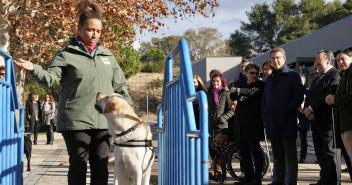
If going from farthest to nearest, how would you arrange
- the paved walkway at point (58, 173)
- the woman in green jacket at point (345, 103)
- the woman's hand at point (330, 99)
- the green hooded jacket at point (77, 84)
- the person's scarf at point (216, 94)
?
the person's scarf at point (216, 94) < the paved walkway at point (58, 173) < the woman's hand at point (330, 99) < the woman in green jacket at point (345, 103) < the green hooded jacket at point (77, 84)

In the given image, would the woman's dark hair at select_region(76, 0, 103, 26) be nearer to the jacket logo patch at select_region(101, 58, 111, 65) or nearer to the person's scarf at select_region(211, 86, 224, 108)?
the jacket logo patch at select_region(101, 58, 111, 65)

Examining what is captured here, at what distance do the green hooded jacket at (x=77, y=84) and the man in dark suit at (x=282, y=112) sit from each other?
9.80 feet

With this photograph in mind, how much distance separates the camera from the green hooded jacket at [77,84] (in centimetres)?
412

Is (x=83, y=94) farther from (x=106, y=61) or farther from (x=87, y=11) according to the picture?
(x=87, y=11)

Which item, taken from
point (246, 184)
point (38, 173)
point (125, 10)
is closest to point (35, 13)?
point (125, 10)

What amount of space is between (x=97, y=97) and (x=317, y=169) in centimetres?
618

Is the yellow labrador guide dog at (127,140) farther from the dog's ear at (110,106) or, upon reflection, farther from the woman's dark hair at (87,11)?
the woman's dark hair at (87,11)

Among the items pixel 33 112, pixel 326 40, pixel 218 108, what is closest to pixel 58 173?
pixel 218 108

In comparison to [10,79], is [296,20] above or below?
above

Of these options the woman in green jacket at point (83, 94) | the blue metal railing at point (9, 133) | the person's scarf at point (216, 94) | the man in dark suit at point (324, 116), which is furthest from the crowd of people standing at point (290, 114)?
the blue metal railing at point (9, 133)

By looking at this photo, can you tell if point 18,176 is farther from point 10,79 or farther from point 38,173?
point 38,173

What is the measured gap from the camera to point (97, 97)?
4180 mm

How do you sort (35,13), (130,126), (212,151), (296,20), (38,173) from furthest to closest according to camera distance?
(296,20), (35,13), (38,173), (212,151), (130,126)

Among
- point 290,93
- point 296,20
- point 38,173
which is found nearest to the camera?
point 290,93
